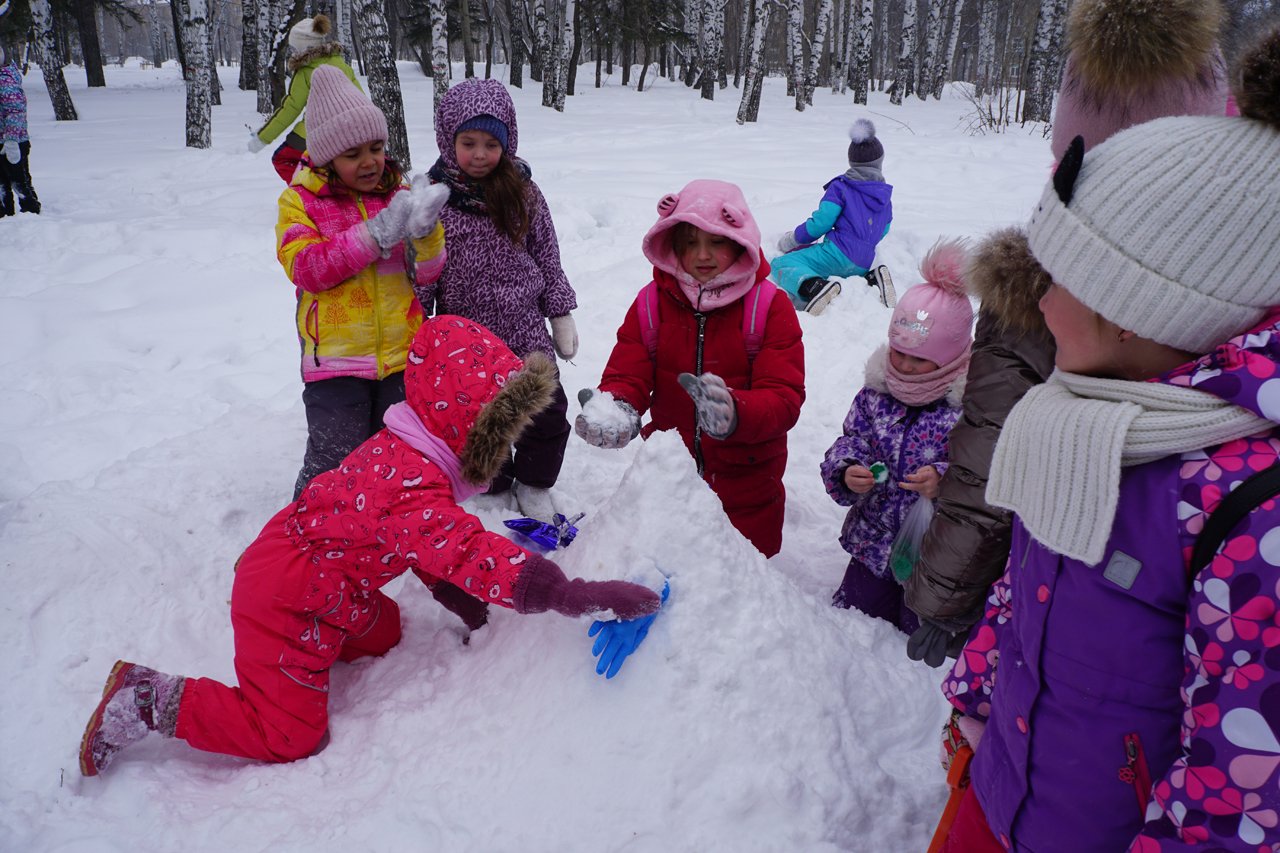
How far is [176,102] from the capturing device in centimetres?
1884

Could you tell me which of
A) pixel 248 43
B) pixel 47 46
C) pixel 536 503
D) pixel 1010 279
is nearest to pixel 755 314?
pixel 1010 279

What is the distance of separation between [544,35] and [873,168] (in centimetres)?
1192

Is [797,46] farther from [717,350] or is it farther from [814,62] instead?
[717,350]

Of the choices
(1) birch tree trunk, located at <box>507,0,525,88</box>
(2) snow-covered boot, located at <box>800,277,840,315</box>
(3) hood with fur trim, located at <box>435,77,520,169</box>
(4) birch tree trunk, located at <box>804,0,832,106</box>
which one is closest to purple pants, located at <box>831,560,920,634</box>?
(3) hood with fur trim, located at <box>435,77,520,169</box>

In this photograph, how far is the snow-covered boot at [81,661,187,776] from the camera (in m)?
2.06

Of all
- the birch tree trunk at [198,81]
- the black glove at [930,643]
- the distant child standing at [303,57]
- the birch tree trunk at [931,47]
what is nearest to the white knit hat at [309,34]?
the distant child standing at [303,57]

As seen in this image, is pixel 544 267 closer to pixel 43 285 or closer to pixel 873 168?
pixel 873 168

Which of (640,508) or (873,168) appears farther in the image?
(873,168)

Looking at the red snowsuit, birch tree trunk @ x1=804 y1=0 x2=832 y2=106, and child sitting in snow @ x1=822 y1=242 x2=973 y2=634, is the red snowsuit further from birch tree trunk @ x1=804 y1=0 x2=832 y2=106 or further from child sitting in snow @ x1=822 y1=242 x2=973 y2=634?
birch tree trunk @ x1=804 y1=0 x2=832 y2=106

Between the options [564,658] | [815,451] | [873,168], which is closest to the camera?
[564,658]

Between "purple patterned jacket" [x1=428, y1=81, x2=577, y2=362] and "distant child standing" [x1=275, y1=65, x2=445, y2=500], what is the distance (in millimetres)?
210

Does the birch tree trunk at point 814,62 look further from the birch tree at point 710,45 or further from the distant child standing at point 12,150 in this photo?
the distant child standing at point 12,150

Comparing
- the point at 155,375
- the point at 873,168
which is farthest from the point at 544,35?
the point at 155,375

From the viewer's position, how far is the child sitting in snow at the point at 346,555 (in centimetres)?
209
